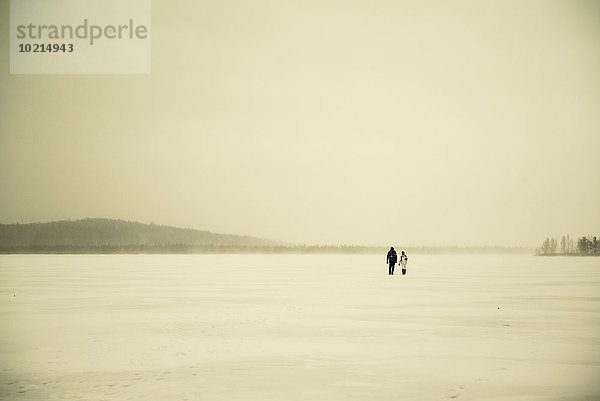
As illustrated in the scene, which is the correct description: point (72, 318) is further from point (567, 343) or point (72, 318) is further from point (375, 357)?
point (567, 343)

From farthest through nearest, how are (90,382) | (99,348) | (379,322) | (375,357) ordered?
(379,322) → (99,348) → (375,357) → (90,382)

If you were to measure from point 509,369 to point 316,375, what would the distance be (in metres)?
3.12

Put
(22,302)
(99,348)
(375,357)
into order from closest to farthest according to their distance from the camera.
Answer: (375,357) → (99,348) → (22,302)

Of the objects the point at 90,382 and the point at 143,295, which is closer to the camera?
the point at 90,382

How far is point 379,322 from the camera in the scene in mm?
13969

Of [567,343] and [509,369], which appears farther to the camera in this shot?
[567,343]

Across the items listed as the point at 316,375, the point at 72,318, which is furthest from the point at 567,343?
the point at 72,318

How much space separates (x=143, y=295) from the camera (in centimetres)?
2120

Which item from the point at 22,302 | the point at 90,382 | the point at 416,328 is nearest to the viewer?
the point at 90,382

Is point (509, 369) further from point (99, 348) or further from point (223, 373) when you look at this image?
point (99, 348)

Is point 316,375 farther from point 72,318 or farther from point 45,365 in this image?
point 72,318

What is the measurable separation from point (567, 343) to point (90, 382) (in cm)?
886

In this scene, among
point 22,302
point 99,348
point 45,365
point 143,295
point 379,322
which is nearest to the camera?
point 45,365

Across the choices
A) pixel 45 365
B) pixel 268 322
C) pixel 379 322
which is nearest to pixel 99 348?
pixel 45 365
